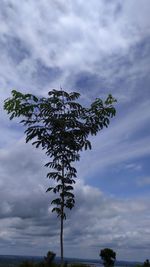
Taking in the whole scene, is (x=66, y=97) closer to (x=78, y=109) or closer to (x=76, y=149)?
(x=78, y=109)

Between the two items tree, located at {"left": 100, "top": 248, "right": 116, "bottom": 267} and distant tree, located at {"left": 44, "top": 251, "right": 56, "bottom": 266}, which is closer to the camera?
distant tree, located at {"left": 44, "top": 251, "right": 56, "bottom": 266}

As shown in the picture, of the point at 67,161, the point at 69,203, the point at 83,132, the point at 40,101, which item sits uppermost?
the point at 40,101

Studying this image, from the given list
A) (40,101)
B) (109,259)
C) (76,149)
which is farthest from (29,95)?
(109,259)

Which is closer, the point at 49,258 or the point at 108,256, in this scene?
the point at 49,258

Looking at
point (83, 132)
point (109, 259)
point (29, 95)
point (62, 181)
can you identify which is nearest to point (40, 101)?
point (29, 95)

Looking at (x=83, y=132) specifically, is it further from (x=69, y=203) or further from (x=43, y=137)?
(x=69, y=203)

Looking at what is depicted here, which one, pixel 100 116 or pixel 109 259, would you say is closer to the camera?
pixel 100 116

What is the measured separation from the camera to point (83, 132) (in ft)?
45.6

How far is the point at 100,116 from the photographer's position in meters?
14.0

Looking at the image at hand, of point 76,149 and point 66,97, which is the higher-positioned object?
point 66,97

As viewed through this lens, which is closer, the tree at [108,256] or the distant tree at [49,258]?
the distant tree at [49,258]

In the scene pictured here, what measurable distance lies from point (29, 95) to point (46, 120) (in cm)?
101

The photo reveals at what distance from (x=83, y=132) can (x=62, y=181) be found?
5.87 feet

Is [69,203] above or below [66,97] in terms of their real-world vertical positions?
below
